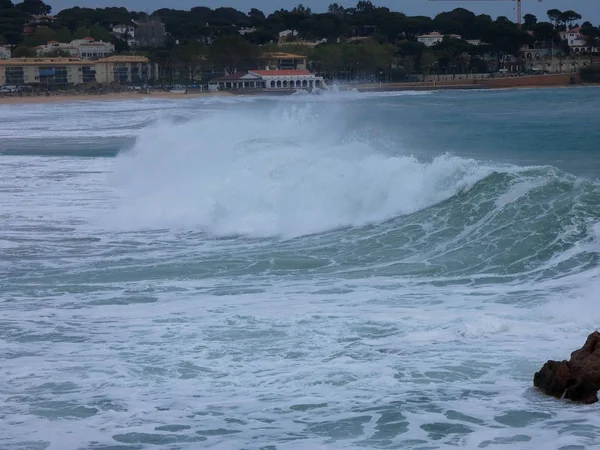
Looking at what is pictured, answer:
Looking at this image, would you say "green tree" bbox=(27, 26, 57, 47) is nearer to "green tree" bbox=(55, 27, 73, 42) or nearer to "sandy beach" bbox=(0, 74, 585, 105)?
"green tree" bbox=(55, 27, 73, 42)

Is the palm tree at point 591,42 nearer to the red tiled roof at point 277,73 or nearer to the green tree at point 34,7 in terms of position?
the red tiled roof at point 277,73

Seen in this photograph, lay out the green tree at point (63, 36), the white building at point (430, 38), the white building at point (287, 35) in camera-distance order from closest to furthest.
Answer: the white building at point (430, 38) < the white building at point (287, 35) < the green tree at point (63, 36)

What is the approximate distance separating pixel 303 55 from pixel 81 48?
30.8m

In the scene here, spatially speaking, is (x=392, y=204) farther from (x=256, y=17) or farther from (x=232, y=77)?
(x=256, y=17)

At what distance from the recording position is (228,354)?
29.3ft

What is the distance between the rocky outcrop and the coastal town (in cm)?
8728

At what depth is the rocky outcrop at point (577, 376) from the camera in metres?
7.37

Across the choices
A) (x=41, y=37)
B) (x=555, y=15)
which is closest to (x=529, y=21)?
(x=555, y=15)

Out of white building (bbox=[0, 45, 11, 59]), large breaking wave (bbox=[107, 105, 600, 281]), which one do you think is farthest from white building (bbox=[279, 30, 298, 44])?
large breaking wave (bbox=[107, 105, 600, 281])

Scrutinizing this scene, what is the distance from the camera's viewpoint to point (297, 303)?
1077cm

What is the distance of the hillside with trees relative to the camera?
111m

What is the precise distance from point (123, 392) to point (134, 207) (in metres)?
10.9

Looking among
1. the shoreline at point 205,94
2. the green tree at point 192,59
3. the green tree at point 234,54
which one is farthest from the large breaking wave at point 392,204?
the green tree at point 192,59

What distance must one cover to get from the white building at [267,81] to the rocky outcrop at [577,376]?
91380mm
